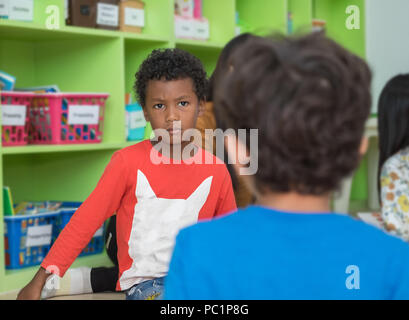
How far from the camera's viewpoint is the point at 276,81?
55 centimetres

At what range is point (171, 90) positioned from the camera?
1.23 meters

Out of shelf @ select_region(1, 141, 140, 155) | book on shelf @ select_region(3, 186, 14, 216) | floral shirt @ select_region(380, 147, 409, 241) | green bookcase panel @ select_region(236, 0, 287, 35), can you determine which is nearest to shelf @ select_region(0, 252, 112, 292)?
book on shelf @ select_region(3, 186, 14, 216)

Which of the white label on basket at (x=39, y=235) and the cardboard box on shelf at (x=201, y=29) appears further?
the cardboard box on shelf at (x=201, y=29)

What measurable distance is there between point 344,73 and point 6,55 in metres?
1.90

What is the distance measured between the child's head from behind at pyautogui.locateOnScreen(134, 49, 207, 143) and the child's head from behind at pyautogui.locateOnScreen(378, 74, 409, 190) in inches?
16.5

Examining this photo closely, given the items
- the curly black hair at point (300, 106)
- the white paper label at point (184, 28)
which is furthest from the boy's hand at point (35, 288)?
the white paper label at point (184, 28)

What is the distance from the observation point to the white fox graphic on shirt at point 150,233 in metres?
1.16

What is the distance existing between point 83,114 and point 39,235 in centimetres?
44

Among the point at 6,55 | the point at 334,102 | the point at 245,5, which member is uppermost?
the point at 245,5

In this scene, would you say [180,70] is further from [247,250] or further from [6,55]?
[6,55]

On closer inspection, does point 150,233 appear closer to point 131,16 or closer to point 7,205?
point 7,205

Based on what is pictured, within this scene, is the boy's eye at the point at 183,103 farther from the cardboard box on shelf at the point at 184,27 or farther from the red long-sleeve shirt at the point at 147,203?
the cardboard box on shelf at the point at 184,27

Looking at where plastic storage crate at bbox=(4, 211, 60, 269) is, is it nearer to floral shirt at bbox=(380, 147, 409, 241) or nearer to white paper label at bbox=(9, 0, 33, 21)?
white paper label at bbox=(9, 0, 33, 21)
